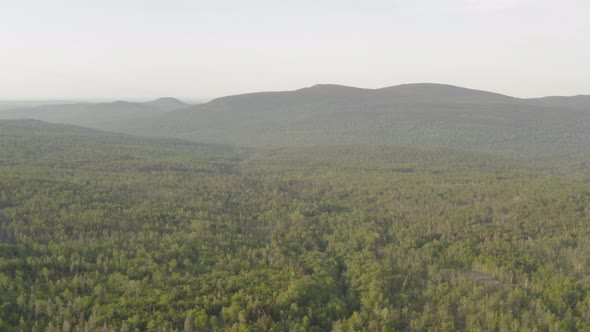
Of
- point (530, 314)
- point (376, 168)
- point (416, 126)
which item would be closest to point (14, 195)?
point (530, 314)

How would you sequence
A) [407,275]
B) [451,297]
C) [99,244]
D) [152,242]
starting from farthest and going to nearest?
[152,242] < [99,244] < [407,275] < [451,297]

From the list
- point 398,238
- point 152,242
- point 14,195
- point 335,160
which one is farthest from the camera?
point 335,160

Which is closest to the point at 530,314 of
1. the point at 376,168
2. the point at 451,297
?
the point at 451,297

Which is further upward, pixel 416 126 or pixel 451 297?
pixel 416 126

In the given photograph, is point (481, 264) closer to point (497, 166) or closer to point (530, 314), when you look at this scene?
point (530, 314)

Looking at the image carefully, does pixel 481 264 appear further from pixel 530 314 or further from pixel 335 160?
pixel 335 160

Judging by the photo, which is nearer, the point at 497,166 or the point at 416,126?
the point at 497,166
